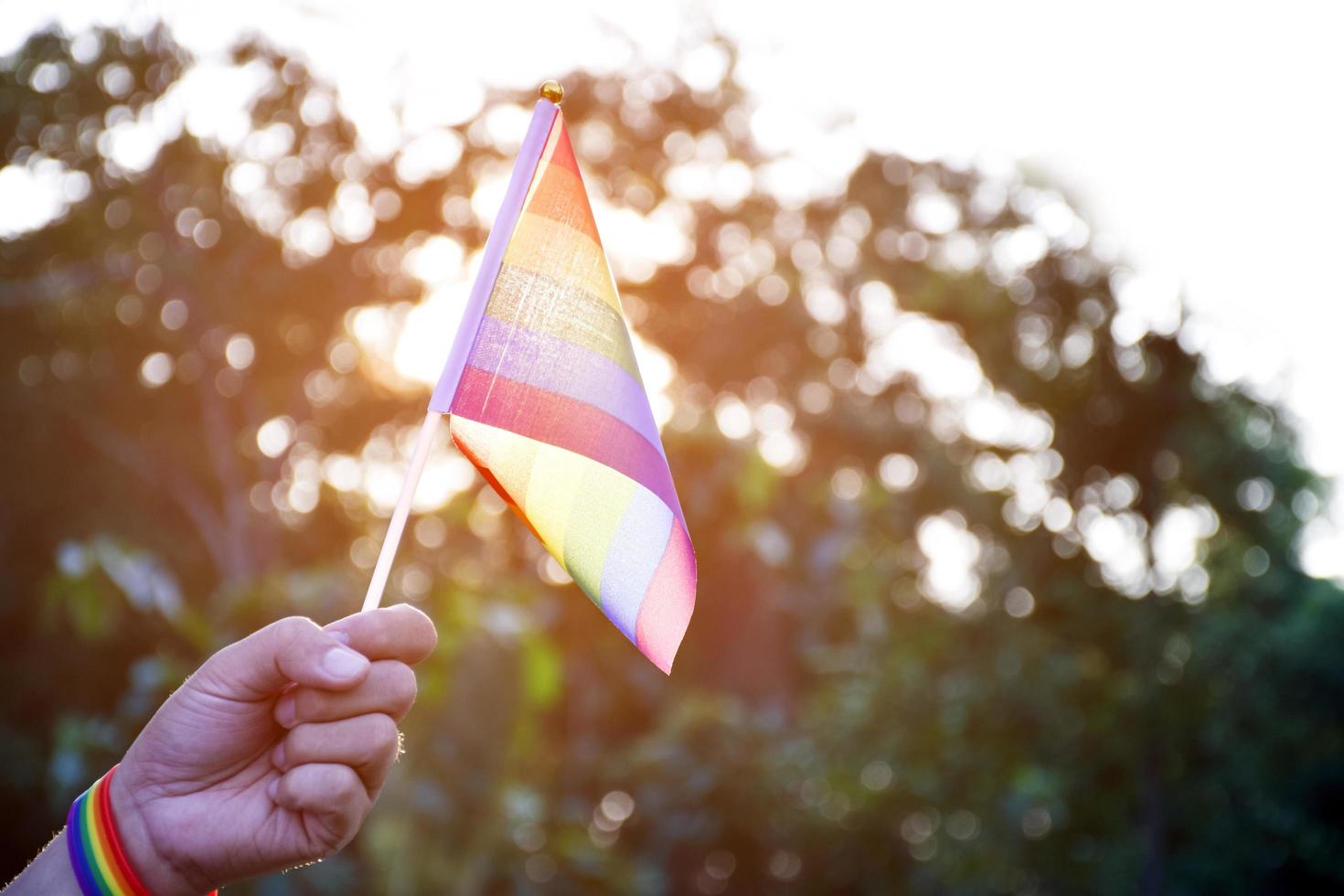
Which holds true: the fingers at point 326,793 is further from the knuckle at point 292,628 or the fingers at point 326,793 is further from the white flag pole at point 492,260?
the white flag pole at point 492,260

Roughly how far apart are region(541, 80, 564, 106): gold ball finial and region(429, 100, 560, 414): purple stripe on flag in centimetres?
6

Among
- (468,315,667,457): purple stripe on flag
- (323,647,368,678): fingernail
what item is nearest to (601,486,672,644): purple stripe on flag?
(468,315,667,457): purple stripe on flag

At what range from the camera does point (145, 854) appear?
1836 millimetres

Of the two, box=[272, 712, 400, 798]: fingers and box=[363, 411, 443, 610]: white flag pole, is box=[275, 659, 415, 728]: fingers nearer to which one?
box=[272, 712, 400, 798]: fingers

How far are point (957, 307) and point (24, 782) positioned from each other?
12.3 metres

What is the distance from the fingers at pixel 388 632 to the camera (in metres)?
1.77

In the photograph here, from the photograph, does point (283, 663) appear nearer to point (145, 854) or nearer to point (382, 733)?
point (382, 733)

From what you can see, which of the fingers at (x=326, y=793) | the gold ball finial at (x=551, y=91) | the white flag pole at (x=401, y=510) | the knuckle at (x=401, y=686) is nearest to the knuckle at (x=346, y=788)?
the fingers at (x=326, y=793)

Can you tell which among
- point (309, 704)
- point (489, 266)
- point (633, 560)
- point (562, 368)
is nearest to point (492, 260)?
point (489, 266)

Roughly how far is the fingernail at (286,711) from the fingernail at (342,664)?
0.14 m

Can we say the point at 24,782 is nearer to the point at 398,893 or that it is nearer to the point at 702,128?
the point at 398,893

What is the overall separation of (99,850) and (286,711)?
0.31 meters

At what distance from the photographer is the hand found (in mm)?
1764

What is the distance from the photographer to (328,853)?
6.26 feet
